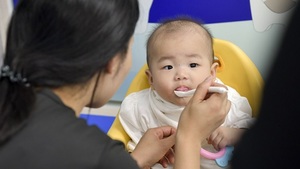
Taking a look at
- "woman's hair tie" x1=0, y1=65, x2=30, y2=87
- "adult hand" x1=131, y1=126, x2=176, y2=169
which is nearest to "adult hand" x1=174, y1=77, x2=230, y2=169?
"adult hand" x1=131, y1=126, x2=176, y2=169

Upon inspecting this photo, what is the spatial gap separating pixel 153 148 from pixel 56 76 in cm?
44

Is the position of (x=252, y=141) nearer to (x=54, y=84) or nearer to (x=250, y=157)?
(x=250, y=157)

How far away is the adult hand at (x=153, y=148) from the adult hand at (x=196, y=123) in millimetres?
137

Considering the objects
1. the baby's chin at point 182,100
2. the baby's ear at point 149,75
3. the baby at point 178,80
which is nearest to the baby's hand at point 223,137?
the baby at point 178,80

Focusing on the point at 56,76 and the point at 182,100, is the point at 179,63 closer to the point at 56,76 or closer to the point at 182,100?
the point at 182,100

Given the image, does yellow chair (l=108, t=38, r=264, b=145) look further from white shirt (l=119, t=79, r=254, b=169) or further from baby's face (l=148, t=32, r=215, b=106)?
baby's face (l=148, t=32, r=215, b=106)

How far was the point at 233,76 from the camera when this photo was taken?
1.37 metres

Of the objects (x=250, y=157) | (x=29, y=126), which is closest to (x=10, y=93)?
(x=29, y=126)

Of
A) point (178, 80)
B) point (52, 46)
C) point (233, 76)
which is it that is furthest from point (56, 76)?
point (233, 76)

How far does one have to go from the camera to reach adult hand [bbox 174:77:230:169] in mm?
936

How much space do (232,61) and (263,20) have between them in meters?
0.30

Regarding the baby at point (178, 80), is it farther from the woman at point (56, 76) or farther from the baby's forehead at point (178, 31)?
the woman at point (56, 76)

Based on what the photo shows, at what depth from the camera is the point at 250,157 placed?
39cm

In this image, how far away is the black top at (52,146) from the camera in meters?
0.70
